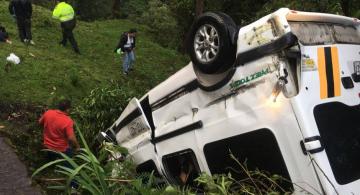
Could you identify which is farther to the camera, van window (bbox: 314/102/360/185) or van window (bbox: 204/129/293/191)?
van window (bbox: 204/129/293/191)

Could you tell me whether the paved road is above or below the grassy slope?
below

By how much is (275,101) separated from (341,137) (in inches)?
27.3

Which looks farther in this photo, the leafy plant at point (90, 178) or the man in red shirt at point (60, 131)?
the man in red shirt at point (60, 131)

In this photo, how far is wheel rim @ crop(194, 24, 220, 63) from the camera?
5141mm

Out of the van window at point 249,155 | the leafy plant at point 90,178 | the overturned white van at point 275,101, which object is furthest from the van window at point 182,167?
the leafy plant at point 90,178

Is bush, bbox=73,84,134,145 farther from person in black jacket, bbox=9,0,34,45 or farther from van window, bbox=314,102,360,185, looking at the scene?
person in black jacket, bbox=9,0,34,45

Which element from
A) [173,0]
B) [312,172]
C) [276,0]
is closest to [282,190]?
[312,172]

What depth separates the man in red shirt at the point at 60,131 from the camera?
6.60 m

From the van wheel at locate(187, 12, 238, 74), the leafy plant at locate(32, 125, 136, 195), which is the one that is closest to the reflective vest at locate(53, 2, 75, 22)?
the van wheel at locate(187, 12, 238, 74)

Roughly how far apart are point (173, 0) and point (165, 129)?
54.6 ft

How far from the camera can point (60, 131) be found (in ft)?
21.7

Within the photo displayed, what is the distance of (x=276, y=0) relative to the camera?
35.8 ft

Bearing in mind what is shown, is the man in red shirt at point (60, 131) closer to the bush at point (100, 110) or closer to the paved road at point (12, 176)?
the paved road at point (12, 176)

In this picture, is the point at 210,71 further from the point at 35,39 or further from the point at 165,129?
the point at 35,39
